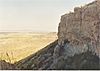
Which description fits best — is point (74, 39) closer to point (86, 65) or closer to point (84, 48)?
point (84, 48)

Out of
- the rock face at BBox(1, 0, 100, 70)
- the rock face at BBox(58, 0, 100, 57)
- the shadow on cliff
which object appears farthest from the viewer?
the rock face at BBox(58, 0, 100, 57)

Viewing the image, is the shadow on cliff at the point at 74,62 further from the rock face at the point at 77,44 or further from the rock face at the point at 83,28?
the rock face at the point at 83,28

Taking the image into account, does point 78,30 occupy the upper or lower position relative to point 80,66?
upper

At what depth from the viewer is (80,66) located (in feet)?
316

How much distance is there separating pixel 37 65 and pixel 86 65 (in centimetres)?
2643

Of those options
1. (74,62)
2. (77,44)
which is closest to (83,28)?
(77,44)

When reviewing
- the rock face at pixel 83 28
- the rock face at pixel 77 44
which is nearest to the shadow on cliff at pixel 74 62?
the rock face at pixel 77 44

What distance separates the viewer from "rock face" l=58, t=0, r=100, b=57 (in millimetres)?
98438

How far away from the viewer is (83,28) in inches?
4232

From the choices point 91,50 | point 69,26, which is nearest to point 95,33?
point 91,50

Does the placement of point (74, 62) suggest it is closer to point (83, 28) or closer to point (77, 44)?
point (77, 44)

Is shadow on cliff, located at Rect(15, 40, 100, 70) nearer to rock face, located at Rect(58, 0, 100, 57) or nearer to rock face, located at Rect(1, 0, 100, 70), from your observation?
rock face, located at Rect(1, 0, 100, 70)

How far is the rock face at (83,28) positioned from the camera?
98.4 meters

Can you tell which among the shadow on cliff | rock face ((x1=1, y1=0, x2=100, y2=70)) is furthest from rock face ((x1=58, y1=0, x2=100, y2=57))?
the shadow on cliff
